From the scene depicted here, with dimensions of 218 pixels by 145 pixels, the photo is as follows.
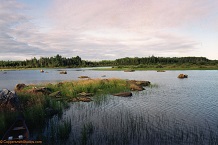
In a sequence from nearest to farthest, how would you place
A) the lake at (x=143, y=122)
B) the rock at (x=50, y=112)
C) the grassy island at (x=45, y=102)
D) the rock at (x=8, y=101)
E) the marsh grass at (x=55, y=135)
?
the marsh grass at (x=55, y=135), the lake at (x=143, y=122), the grassy island at (x=45, y=102), the rock at (x=8, y=101), the rock at (x=50, y=112)

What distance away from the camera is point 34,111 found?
19.6 meters

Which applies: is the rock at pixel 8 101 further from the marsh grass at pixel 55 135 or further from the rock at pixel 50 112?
the marsh grass at pixel 55 135

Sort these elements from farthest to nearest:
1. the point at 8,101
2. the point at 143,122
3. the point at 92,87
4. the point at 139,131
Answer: the point at 92,87 < the point at 8,101 < the point at 143,122 < the point at 139,131

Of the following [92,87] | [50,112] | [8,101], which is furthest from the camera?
[92,87]

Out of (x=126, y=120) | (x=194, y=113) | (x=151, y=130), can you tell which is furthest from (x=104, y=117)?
(x=194, y=113)

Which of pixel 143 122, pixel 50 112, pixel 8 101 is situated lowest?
pixel 143 122

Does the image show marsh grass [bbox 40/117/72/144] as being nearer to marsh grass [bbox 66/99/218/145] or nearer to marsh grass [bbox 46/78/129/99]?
marsh grass [bbox 66/99/218/145]

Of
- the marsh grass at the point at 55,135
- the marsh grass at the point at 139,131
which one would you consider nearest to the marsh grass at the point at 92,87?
the marsh grass at the point at 139,131

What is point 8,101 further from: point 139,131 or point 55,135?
point 139,131

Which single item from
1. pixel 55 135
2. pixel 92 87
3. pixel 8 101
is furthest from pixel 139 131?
pixel 92 87

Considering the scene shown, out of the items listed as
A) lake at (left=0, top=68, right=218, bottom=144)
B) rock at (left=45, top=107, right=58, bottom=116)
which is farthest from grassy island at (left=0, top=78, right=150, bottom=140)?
lake at (left=0, top=68, right=218, bottom=144)

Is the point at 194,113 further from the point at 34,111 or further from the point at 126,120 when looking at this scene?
the point at 34,111

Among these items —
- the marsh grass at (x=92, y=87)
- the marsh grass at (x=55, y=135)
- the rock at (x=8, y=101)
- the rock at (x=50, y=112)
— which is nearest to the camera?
the marsh grass at (x=55, y=135)

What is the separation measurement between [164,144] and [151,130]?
256cm
